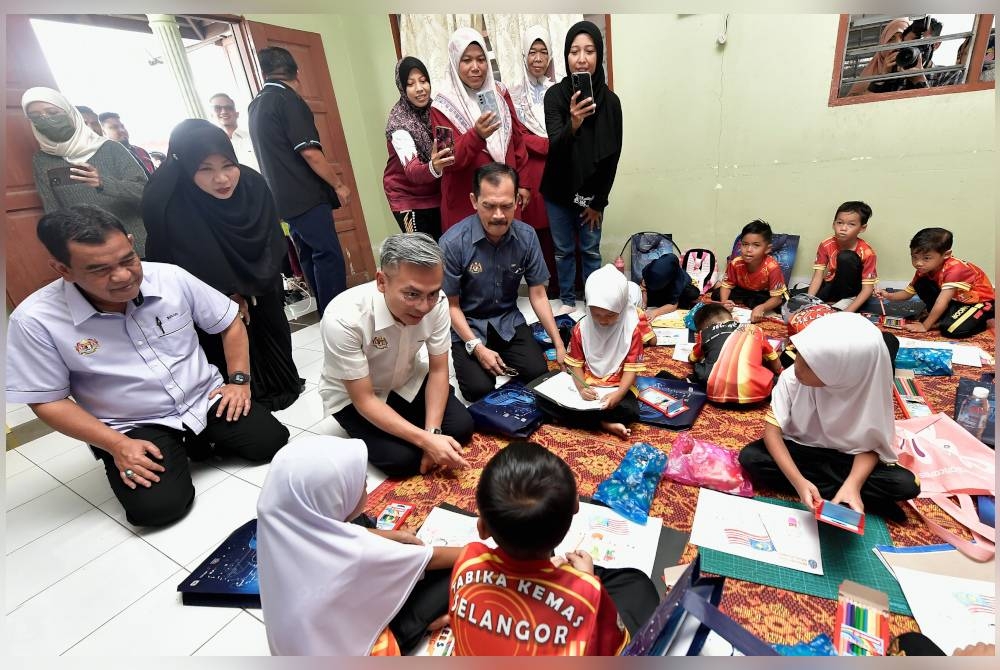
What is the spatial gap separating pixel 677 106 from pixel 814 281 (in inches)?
62.1

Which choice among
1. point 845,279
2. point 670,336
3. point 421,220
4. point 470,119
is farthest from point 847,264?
point 421,220

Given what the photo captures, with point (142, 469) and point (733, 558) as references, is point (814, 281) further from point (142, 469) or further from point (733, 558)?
point (142, 469)

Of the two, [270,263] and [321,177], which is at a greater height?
[321,177]

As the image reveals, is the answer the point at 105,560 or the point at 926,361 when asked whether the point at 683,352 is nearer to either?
the point at 926,361

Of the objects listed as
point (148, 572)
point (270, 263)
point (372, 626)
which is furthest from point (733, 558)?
point (270, 263)

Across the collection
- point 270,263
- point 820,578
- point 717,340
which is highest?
point 270,263

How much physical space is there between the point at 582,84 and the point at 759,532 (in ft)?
A: 7.92

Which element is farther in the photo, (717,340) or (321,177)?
(321,177)

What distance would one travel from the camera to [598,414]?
1.80 metres

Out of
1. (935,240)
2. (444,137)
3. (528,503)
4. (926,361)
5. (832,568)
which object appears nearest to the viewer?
(528,503)

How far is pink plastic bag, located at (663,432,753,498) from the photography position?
145 centimetres

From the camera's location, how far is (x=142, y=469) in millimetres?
1507

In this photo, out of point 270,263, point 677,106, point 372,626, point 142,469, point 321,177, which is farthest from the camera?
point 677,106

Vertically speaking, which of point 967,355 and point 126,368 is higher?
point 126,368
